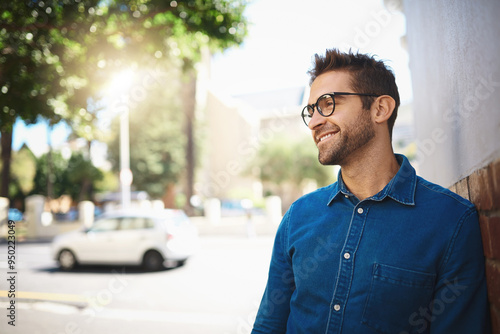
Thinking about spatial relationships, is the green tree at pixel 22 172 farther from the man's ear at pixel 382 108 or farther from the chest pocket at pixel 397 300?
the chest pocket at pixel 397 300

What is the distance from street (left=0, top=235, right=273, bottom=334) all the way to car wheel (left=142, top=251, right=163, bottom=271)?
248mm

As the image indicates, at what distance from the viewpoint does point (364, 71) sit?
1.77m

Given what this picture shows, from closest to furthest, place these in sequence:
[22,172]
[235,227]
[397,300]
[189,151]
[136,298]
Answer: [397,300]
[136,298]
[235,227]
[189,151]
[22,172]

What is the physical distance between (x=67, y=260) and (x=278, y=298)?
974 centimetres

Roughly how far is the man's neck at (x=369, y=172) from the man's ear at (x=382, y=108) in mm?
167

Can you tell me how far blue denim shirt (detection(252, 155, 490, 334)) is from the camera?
50.8 inches

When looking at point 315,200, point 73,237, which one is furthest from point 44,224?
point 315,200

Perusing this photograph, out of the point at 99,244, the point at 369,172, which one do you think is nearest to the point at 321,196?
the point at 369,172

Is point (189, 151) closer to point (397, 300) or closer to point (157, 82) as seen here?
point (157, 82)

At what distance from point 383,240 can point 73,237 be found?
10188mm

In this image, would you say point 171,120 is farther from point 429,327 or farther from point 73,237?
point 429,327

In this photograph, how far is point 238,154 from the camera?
40000mm

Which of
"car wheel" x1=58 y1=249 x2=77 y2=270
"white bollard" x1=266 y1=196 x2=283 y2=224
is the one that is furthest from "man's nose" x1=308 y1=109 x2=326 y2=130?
"white bollard" x1=266 y1=196 x2=283 y2=224

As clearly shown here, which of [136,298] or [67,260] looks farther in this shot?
[67,260]
